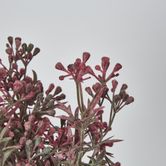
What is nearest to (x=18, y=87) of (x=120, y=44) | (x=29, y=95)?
(x=29, y=95)

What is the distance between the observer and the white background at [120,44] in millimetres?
1169

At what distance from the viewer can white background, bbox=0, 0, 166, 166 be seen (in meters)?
1.17

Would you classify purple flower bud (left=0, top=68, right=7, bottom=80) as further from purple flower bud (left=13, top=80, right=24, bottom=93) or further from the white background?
the white background

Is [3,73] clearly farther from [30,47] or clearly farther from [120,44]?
[120,44]

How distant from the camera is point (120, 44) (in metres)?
1.22

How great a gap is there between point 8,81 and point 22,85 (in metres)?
0.06

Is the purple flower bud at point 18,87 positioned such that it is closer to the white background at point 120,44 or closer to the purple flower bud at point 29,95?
the purple flower bud at point 29,95

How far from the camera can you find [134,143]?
46.2 inches

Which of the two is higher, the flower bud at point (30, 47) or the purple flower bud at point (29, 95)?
the flower bud at point (30, 47)

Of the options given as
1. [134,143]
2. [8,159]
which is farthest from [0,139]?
[134,143]

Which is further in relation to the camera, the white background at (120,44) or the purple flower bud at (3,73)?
the white background at (120,44)

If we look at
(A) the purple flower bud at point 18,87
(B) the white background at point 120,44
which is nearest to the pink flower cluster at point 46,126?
(A) the purple flower bud at point 18,87

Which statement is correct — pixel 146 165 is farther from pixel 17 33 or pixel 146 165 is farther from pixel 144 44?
pixel 17 33

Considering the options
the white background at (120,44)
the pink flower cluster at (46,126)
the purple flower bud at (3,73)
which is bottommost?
the pink flower cluster at (46,126)
